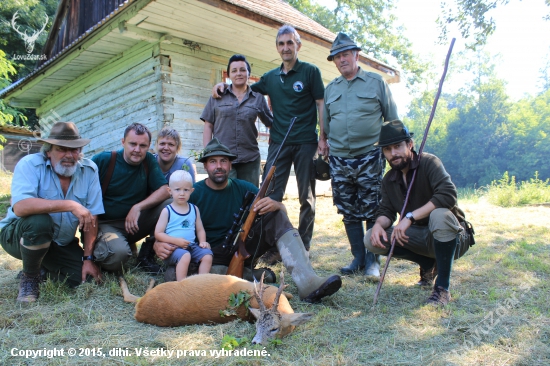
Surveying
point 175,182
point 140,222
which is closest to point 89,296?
point 140,222

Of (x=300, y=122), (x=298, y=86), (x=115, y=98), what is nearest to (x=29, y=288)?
(x=300, y=122)

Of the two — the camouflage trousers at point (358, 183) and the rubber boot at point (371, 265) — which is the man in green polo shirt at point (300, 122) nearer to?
the camouflage trousers at point (358, 183)

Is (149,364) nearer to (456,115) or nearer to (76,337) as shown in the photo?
(76,337)

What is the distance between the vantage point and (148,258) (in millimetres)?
4391

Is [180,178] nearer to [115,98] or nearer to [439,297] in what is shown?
[439,297]

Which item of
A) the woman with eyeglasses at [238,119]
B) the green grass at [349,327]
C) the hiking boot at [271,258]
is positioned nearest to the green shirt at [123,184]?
the green grass at [349,327]

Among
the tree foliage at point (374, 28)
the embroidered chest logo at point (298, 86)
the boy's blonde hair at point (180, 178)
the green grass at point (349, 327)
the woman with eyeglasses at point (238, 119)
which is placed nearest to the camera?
the green grass at point (349, 327)

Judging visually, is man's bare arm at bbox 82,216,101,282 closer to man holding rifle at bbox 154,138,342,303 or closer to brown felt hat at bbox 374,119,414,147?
man holding rifle at bbox 154,138,342,303

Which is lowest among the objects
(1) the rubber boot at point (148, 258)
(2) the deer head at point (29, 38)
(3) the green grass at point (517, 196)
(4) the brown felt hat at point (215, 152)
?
(3) the green grass at point (517, 196)

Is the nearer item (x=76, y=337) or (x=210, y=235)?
(x=76, y=337)

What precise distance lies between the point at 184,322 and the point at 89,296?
1.21 metres

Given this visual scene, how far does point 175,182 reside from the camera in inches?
143

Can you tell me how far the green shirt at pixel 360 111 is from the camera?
4230 mm

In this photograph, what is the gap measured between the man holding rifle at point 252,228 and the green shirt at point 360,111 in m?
1.18
